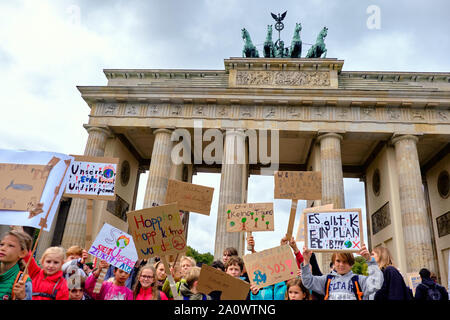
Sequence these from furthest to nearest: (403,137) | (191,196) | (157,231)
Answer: (403,137)
(191,196)
(157,231)

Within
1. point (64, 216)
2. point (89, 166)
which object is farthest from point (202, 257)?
point (89, 166)

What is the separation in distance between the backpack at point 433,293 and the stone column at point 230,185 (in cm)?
1207

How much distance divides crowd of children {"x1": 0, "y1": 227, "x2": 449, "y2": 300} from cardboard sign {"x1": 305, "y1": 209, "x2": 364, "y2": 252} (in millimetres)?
439

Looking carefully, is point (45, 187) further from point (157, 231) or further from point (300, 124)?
point (300, 124)

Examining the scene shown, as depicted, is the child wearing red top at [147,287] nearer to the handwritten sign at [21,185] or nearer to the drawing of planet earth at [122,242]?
the drawing of planet earth at [122,242]

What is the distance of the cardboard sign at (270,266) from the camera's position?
4590 millimetres

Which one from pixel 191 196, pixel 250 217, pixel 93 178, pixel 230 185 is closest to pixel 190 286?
pixel 250 217

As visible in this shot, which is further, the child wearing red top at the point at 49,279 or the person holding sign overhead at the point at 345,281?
the person holding sign overhead at the point at 345,281

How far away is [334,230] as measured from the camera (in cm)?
549

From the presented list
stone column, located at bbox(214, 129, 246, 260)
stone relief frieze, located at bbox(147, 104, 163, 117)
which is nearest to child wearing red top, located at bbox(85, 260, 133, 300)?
stone column, located at bbox(214, 129, 246, 260)

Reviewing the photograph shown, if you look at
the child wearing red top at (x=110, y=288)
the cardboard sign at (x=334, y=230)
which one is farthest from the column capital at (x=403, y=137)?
the child wearing red top at (x=110, y=288)

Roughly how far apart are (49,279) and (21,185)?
5.21 feet

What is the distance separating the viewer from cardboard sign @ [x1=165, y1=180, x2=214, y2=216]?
7691 mm

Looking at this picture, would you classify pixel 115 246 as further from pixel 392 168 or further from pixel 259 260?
pixel 392 168
